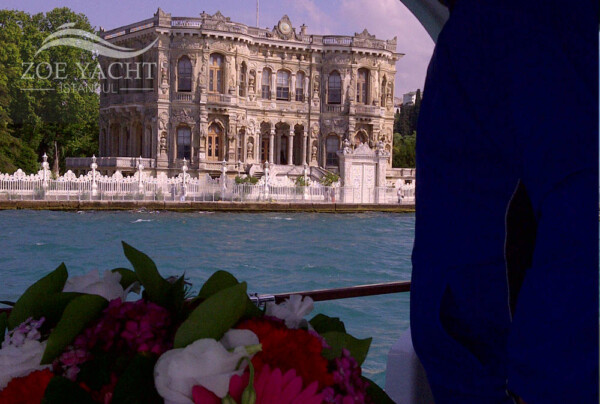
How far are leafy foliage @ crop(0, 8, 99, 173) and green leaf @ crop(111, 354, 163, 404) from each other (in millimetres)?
33638

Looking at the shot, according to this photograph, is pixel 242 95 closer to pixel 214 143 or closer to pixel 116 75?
pixel 214 143

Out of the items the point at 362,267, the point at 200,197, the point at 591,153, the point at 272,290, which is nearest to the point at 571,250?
the point at 591,153

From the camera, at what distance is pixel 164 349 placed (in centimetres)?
59

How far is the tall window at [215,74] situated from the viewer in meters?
32.5

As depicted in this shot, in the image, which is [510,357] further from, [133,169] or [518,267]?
[133,169]

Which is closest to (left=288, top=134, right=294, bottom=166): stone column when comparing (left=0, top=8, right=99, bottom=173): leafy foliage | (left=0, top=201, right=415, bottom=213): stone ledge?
(left=0, top=201, right=415, bottom=213): stone ledge

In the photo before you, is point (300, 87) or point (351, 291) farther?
point (300, 87)

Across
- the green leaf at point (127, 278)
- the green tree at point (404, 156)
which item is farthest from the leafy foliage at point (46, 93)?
the green leaf at point (127, 278)

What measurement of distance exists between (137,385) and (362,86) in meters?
35.1

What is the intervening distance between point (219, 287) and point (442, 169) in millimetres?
265

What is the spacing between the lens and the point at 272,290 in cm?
1286

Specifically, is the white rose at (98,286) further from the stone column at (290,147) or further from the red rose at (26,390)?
the stone column at (290,147)

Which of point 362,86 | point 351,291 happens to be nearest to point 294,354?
point 351,291

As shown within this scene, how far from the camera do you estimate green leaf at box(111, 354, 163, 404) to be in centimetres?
53
